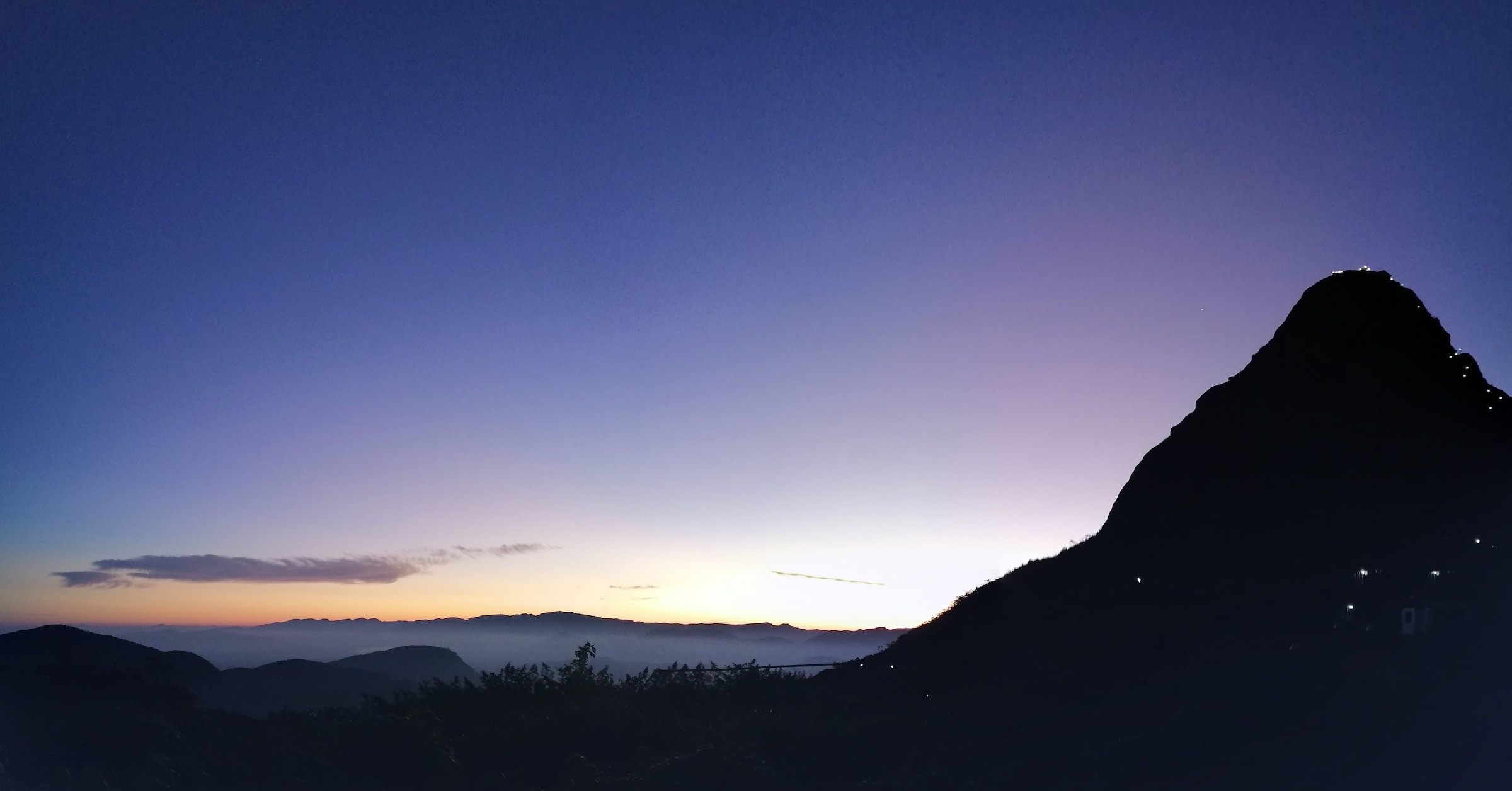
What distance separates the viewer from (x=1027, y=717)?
990 inches

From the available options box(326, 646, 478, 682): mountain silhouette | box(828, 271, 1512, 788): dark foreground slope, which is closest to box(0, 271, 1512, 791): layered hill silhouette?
box(828, 271, 1512, 788): dark foreground slope

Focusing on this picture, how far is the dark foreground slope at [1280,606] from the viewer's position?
64.7ft

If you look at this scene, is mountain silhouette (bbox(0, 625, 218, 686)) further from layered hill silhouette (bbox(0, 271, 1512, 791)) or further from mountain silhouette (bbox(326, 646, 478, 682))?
mountain silhouette (bbox(326, 646, 478, 682))

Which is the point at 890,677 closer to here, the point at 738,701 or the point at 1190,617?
the point at 738,701

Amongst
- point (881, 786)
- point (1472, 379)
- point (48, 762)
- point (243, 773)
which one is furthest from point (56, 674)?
point (1472, 379)

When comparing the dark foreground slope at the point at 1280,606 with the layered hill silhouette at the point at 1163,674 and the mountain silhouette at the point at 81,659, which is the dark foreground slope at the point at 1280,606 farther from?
the mountain silhouette at the point at 81,659

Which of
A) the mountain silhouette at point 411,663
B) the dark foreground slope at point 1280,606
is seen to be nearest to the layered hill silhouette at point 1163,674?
the dark foreground slope at point 1280,606

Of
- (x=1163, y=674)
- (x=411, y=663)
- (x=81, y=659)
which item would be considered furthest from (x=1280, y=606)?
(x=411, y=663)

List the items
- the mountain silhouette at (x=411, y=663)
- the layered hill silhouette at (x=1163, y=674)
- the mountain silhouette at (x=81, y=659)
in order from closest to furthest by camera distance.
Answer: the layered hill silhouette at (x=1163, y=674) < the mountain silhouette at (x=81, y=659) < the mountain silhouette at (x=411, y=663)

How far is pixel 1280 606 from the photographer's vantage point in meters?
30.4

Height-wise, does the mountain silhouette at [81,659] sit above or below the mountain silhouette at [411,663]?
above

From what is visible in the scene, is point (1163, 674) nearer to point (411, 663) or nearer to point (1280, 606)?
point (1280, 606)

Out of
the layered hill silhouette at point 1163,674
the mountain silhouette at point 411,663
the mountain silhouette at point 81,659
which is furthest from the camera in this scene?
the mountain silhouette at point 411,663

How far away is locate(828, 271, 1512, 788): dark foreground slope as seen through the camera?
64.7 ft
